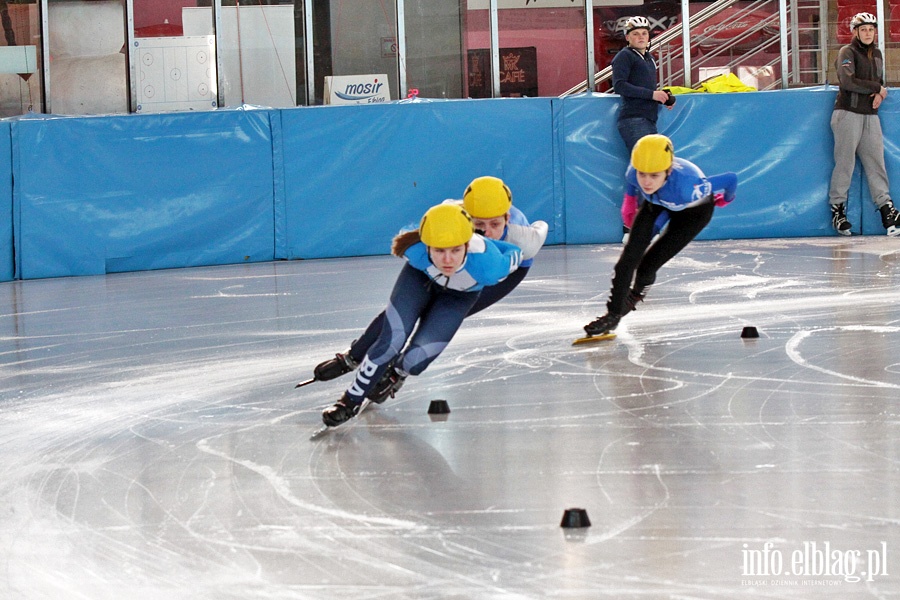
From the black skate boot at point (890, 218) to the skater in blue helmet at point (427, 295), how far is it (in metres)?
7.99

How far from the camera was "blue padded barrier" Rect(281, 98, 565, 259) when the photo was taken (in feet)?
37.3

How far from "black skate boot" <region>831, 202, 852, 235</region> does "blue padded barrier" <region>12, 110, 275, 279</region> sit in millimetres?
5722

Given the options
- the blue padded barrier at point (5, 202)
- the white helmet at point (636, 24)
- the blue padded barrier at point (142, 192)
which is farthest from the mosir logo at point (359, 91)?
the blue padded barrier at point (5, 202)

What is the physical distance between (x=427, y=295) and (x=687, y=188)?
78.4 inches

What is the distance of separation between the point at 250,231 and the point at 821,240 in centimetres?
566

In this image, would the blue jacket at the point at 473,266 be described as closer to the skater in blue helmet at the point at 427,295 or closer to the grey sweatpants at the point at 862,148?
the skater in blue helmet at the point at 427,295

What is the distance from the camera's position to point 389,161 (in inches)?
451

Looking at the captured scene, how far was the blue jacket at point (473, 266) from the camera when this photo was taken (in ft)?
14.7

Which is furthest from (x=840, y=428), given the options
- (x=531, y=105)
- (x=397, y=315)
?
(x=531, y=105)

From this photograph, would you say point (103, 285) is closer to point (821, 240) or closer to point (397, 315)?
point (397, 315)

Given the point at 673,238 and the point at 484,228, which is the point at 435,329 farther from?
the point at 673,238

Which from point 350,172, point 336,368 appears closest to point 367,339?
point 336,368

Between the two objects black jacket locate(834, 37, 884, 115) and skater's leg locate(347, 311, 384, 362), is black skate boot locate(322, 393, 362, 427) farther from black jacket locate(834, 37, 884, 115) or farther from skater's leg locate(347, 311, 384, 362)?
black jacket locate(834, 37, 884, 115)

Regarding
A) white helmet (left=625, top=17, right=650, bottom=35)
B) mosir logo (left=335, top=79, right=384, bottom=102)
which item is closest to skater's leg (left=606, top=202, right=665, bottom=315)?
white helmet (left=625, top=17, right=650, bottom=35)
